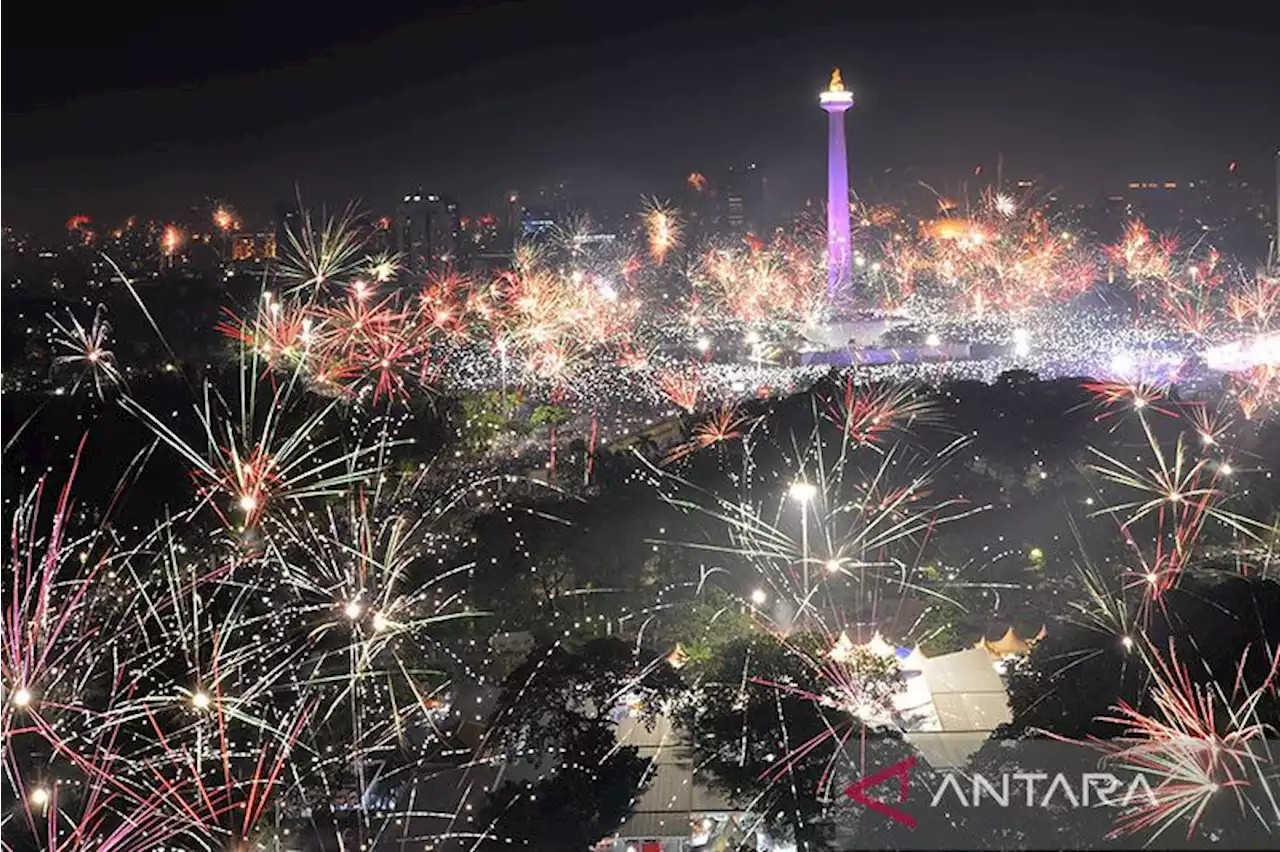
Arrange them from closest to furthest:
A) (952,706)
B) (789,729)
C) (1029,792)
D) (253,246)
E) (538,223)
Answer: (1029,792) < (789,729) < (952,706) < (253,246) < (538,223)

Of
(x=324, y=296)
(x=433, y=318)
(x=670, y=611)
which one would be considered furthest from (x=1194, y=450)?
(x=324, y=296)

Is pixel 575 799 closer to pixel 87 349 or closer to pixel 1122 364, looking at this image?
pixel 87 349

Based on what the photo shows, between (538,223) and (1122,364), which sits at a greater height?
(538,223)

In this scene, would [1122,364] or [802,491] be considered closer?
[802,491]

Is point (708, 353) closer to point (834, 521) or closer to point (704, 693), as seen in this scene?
point (834, 521)

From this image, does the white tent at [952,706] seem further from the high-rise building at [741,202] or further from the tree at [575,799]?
the high-rise building at [741,202]

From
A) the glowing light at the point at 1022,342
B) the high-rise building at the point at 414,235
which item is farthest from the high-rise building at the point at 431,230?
the glowing light at the point at 1022,342

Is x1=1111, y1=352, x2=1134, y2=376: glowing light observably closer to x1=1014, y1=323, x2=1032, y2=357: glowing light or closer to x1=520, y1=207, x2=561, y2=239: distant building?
x1=1014, y1=323, x2=1032, y2=357: glowing light

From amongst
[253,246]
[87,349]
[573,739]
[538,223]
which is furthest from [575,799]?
[538,223]
